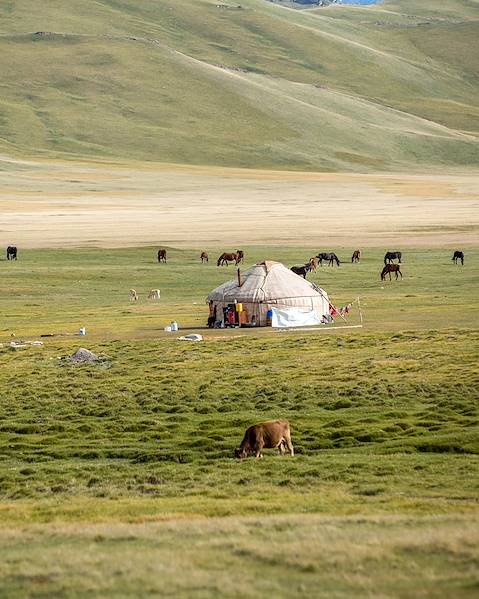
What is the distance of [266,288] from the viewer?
46.2 metres

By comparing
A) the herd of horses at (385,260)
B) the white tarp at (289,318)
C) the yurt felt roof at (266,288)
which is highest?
the herd of horses at (385,260)

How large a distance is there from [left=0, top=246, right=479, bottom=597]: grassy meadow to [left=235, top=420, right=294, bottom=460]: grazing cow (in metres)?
0.38

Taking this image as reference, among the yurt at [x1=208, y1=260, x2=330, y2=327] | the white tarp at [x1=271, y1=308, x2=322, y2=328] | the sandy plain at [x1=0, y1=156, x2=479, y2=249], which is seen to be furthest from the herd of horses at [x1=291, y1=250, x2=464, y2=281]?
the white tarp at [x1=271, y1=308, x2=322, y2=328]

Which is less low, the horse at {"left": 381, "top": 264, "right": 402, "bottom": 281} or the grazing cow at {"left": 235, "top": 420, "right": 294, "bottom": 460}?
the horse at {"left": 381, "top": 264, "right": 402, "bottom": 281}

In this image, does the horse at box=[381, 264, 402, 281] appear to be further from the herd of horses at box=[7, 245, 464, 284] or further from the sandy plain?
the sandy plain

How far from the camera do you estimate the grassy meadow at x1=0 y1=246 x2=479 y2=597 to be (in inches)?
560

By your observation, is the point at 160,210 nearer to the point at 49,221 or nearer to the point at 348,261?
the point at 49,221

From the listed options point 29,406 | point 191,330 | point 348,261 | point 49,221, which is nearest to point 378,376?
point 29,406

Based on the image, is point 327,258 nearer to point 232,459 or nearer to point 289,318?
point 289,318

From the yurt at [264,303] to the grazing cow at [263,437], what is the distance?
69.9ft

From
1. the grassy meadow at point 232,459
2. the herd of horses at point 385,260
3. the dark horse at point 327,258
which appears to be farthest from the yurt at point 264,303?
the dark horse at point 327,258

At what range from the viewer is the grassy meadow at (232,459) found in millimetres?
14227

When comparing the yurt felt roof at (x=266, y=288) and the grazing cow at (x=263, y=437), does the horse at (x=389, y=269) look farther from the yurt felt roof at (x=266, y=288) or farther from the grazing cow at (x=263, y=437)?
the grazing cow at (x=263, y=437)

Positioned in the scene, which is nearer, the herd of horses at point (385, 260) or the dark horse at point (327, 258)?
the herd of horses at point (385, 260)
